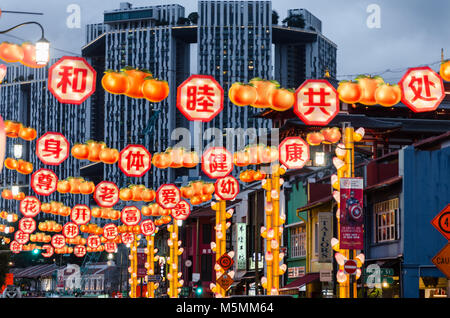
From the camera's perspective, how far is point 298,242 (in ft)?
142

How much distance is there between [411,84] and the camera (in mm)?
19500

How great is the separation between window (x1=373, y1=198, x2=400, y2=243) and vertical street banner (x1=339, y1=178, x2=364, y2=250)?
7.91m

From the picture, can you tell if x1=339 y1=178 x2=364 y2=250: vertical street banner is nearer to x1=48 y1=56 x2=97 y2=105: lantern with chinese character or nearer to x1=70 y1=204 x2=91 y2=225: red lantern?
x1=48 y1=56 x2=97 y2=105: lantern with chinese character

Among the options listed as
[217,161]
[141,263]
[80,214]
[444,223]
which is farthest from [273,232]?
[141,263]

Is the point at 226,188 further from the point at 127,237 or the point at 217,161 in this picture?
the point at 127,237

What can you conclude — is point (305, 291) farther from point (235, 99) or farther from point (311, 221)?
point (235, 99)

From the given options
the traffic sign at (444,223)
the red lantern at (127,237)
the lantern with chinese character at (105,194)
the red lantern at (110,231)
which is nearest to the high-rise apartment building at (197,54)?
the red lantern at (127,237)

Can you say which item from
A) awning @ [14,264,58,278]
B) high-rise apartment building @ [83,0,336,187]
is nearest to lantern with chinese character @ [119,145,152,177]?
awning @ [14,264,58,278]

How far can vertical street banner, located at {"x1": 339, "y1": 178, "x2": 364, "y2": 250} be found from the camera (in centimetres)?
2317

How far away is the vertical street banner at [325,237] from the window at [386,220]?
2317mm

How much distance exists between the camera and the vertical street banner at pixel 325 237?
3438 cm

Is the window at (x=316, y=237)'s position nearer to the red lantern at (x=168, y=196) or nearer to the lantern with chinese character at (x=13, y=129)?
the red lantern at (x=168, y=196)

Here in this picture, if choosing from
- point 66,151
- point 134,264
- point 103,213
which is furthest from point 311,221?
point 134,264

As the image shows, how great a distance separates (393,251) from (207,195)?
9.14 m
